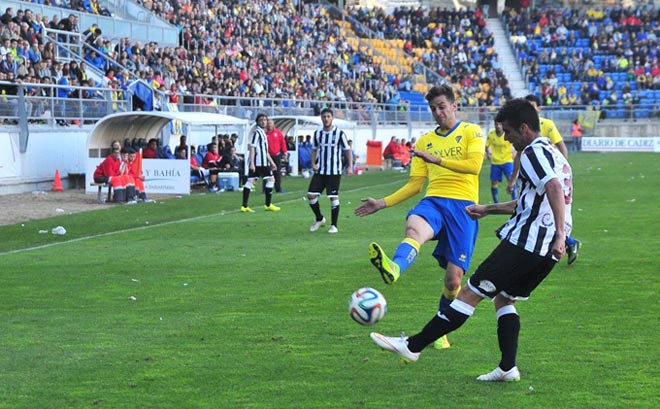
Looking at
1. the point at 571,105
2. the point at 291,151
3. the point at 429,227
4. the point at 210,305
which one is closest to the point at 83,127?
the point at 291,151

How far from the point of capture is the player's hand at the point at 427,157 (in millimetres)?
8836

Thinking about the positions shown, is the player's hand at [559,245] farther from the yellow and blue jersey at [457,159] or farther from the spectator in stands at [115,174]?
the spectator in stands at [115,174]

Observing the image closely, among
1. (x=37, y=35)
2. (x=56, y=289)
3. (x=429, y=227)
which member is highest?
(x=37, y=35)

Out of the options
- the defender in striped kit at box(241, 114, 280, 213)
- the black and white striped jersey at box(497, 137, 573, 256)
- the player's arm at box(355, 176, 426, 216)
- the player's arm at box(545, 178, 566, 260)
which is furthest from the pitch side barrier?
the player's arm at box(545, 178, 566, 260)

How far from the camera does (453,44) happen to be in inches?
2854

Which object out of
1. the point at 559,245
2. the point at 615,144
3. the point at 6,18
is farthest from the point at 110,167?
the point at 615,144

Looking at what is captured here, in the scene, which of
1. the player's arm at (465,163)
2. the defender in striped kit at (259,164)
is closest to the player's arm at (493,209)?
the player's arm at (465,163)

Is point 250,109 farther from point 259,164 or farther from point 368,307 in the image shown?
point 368,307

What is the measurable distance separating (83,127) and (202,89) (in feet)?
33.6

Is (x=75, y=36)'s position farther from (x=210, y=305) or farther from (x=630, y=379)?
(x=630, y=379)

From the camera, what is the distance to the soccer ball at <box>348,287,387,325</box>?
7.62 m

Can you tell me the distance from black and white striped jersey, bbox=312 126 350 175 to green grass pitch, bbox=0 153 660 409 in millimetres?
1180

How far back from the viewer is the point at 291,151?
39.2 meters

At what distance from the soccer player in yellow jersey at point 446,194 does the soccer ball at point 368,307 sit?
0.94m
